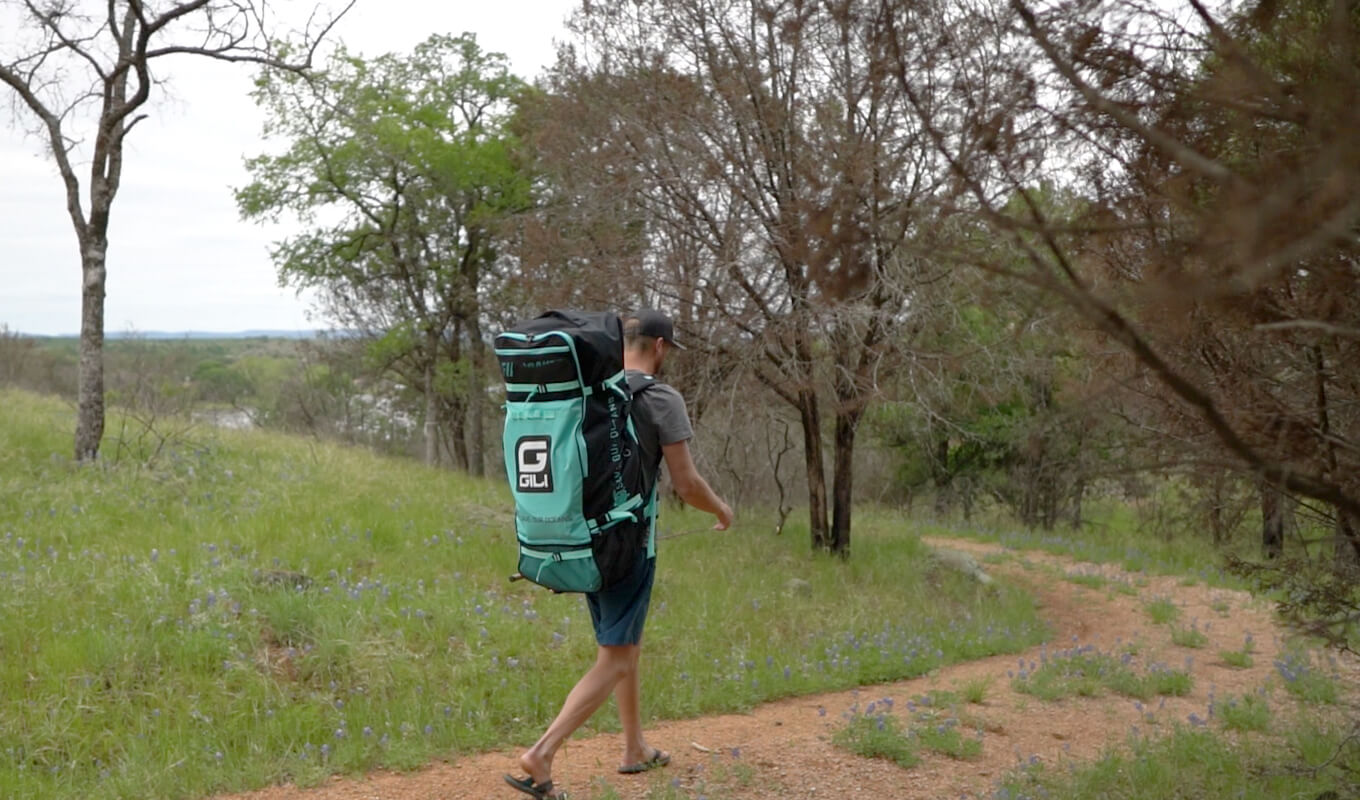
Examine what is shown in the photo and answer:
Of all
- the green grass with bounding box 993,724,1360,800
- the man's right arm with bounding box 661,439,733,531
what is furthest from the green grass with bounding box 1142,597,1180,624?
the man's right arm with bounding box 661,439,733,531

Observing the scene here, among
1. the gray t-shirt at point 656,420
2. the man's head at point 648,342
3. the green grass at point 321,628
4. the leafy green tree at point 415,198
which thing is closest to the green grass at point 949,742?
the green grass at point 321,628

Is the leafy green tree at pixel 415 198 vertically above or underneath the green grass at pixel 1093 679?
above

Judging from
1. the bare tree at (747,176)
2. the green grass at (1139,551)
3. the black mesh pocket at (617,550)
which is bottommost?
the green grass at (1139,551)

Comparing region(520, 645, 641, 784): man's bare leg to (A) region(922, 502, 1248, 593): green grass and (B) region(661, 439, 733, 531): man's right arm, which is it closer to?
(B) region(661, 439, 733, 531): man's right arm

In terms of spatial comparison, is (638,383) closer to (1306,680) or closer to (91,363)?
(1306,680)

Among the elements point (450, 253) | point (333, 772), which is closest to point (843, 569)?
point (333, 772)

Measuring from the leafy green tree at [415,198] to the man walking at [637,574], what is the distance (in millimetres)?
15866

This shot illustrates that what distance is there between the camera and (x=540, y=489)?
159 inches

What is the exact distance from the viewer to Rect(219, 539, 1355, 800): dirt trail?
479cm

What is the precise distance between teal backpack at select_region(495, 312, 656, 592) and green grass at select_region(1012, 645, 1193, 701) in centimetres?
381

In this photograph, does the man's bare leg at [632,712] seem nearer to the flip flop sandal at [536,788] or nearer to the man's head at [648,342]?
the flip flop sandal at [536,788]

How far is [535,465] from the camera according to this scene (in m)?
4.04

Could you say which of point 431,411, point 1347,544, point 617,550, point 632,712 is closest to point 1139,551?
point 1347,544

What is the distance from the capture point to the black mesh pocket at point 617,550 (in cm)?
407
